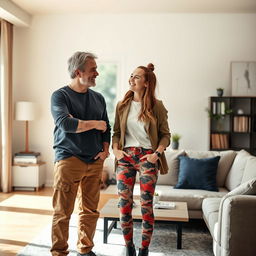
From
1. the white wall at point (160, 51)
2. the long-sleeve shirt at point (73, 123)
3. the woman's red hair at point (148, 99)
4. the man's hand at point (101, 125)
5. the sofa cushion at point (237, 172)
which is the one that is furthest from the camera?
Result: the white wall at point (160, 51)

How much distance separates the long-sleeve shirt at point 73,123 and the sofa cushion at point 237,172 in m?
2.04

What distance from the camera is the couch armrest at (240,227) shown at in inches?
109

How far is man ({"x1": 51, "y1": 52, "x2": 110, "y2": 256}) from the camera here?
2771 mm

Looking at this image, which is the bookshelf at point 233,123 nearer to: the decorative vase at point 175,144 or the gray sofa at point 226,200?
the decorative vase at point 175,144

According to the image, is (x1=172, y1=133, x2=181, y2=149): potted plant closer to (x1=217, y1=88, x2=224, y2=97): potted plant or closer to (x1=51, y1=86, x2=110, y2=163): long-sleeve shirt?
(x1=217, y1=88, x2=224, y2=97): potted plant

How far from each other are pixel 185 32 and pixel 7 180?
3705 mm

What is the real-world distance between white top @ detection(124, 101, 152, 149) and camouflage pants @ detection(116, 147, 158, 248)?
0.04m

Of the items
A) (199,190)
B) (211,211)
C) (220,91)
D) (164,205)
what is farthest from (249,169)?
(220,91)

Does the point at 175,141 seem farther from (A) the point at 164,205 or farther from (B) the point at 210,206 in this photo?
(B) the point at 210,206

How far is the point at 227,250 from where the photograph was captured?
2791 millimetres

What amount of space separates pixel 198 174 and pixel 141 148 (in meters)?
1.89

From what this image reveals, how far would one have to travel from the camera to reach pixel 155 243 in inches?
144

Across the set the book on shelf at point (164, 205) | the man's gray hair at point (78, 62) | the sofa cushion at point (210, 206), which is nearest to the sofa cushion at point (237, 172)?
the sofa cushion at point (210, 206)

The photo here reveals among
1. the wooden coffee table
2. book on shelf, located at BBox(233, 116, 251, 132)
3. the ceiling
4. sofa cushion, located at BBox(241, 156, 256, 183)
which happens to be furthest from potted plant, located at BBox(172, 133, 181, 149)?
the wooden coffee table
